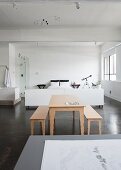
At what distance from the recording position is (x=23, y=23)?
6375 millimetres

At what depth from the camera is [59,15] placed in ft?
18.4

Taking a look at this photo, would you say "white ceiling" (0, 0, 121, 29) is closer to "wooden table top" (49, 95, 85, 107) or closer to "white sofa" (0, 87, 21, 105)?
"wooden table top" (49, 95, 85, 107)

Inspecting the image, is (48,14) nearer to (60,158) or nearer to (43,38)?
(43,38)

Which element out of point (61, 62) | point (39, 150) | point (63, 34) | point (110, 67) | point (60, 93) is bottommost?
point (60, 93)

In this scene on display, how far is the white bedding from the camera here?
0.69 m

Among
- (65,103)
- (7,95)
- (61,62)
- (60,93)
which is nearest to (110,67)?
(61,62)

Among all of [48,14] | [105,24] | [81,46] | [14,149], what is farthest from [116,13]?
[81,46]

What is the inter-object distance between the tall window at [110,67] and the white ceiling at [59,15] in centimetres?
302

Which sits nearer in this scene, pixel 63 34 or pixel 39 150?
pixel 39 150

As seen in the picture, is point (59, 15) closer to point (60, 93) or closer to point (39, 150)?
point (60, 93)

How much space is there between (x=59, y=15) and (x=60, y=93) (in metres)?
2.38

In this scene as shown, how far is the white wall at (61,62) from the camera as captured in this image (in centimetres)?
1048

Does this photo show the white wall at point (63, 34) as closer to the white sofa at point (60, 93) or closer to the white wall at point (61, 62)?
the white sofa at point (60, 93)

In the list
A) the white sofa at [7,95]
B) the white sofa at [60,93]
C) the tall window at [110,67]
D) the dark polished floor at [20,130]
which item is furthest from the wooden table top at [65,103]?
the tall window at [110,67]
